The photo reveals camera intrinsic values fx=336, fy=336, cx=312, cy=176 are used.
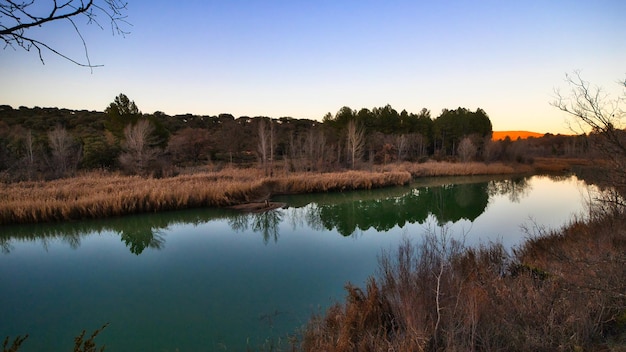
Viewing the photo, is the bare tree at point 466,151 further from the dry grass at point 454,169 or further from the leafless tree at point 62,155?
the leafless tree at point 62,155

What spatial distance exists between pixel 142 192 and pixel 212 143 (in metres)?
26.7

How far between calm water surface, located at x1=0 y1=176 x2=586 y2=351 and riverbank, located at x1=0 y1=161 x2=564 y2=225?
73 cm

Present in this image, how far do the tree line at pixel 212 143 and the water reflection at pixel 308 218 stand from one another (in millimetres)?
7282

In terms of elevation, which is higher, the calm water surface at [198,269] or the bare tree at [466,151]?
the bare tree at [466,151]

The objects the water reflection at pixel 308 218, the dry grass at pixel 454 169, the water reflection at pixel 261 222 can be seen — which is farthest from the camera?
the dry grass at pixel 454 169

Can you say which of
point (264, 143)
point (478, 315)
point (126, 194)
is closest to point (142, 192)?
point (126, 194)

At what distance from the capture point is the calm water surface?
5.58m

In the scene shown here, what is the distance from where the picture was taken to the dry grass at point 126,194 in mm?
13529

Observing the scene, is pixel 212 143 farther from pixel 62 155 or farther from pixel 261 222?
pixel 261 222

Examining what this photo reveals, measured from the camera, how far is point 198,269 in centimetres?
867

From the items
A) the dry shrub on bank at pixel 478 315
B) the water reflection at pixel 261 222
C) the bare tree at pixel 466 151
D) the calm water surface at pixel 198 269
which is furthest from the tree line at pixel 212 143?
the water reflection at pixel 261 222

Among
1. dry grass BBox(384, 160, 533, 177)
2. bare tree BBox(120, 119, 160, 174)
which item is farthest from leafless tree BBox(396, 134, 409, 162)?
bare tree BBox(120, 119, 160, 174)

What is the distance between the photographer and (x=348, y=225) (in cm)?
1470

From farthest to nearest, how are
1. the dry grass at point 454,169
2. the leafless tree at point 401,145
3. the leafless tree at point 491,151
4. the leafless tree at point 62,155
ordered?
1. the leafless tree at point 491,151
2. the leafless tree at point 401,145
3. the dry grass at point 454,169
4. the leafless tree at point 62,155
